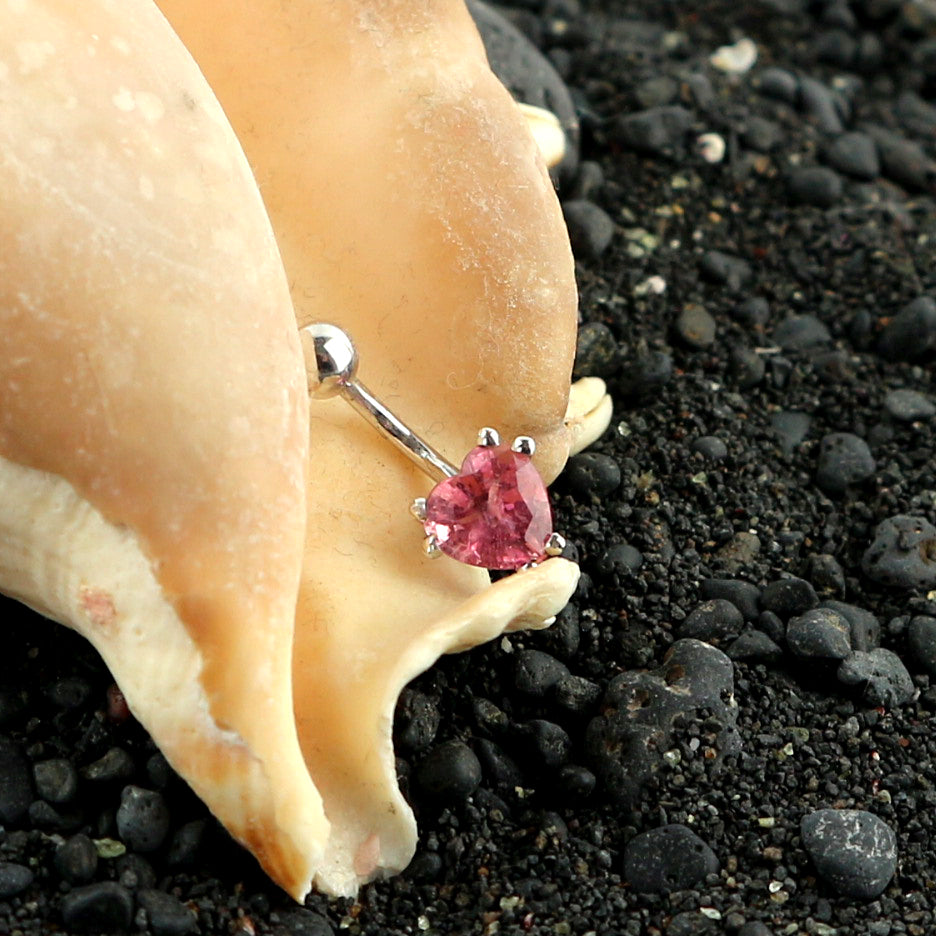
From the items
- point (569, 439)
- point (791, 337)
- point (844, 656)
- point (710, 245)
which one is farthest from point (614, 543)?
point (710, 245)

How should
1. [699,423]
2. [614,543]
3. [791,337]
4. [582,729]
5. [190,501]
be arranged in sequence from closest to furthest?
1. [190,501]
2. [582,729]
3. [614,543]
4. [699,423]
5. [791,337]

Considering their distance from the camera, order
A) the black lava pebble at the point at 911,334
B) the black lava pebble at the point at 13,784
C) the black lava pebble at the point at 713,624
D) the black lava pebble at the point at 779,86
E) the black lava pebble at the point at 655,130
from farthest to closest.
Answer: the black lava pebble at the point at 779,86 < the black lava pebble at the point at 655,130 < the black lava pebble at the point at 911,334 < the black lava pebble at the point at 713,624 < the black lava pebble at the point at 13,784

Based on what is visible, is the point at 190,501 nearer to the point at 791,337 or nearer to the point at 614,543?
the point at 614,543

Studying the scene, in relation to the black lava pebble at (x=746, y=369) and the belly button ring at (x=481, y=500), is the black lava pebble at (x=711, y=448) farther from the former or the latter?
the belly button ring at (x=481, y=500)

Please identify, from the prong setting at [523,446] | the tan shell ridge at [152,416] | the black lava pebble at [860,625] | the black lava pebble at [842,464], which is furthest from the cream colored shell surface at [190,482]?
the black lava pebble at [842,464]

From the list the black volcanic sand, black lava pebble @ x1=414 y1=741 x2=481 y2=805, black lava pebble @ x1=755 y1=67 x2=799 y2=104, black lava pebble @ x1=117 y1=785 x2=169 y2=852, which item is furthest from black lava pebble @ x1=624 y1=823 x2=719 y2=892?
black lava pebble @ x1=755 y1=67 x2=799 y2=104

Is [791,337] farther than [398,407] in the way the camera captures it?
Yes

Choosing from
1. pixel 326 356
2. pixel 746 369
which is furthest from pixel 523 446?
pixel 746 369
